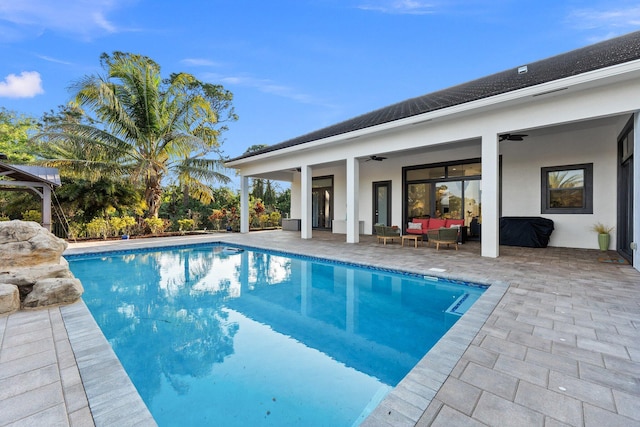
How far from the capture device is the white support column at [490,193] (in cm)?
732

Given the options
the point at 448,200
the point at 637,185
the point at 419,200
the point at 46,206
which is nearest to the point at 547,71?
the point at 637,185

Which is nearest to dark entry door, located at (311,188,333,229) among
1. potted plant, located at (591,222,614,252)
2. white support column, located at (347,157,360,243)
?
white support column, located at (347,157,360,243)

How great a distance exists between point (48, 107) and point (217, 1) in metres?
16.7

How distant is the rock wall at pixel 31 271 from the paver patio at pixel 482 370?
0.23 m

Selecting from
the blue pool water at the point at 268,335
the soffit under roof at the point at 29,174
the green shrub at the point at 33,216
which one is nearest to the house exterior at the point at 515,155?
the blue pool water at the point at 268,335

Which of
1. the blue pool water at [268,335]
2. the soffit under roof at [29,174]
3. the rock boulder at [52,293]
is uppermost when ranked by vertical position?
the soffit under roof at [29,174]

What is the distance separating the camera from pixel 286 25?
42.2ft

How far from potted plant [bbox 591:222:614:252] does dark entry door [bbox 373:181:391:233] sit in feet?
22.7

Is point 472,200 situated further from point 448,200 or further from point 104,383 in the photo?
point 104,383

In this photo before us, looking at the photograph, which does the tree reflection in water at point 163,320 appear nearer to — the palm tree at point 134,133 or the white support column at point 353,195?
the white support column at point 353,195

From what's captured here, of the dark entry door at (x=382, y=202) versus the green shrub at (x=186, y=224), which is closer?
the dark entry door at (x=382, y=202)

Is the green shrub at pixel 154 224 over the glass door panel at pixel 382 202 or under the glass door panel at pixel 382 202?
under

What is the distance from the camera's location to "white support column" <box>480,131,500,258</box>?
288 inches

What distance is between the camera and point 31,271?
438 centimetres
